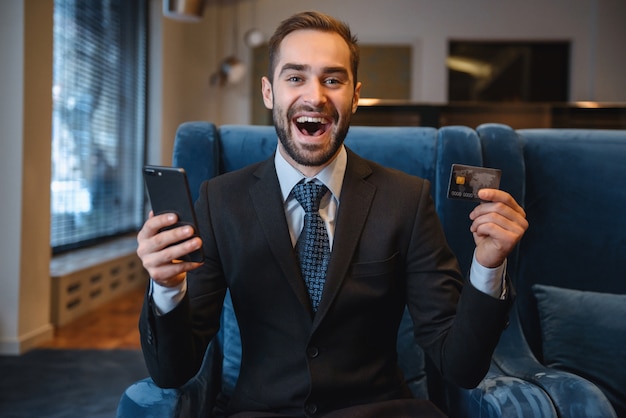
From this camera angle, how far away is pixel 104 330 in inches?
137

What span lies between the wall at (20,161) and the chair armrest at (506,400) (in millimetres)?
2466

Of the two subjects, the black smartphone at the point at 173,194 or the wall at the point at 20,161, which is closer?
the black smartphone at the point at 173,194

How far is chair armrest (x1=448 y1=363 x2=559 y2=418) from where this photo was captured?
3.73 feet

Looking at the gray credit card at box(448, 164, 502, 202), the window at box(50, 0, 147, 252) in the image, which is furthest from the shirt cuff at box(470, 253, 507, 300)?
the window at box(50, 0, 147, 252)

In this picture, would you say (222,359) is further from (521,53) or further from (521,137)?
(521,53)

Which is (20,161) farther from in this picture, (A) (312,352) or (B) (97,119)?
(A) (312,352)

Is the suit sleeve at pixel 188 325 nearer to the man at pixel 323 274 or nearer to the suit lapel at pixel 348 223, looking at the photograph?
the man at pixel 323 274

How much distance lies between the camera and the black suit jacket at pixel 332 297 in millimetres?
1197

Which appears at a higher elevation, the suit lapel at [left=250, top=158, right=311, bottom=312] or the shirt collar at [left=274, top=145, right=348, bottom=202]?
the shirt collar at [left=274, top=145, right=348, bottom=202]

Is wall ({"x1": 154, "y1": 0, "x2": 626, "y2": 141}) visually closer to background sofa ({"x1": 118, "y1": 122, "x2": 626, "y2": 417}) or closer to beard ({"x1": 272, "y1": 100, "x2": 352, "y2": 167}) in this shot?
background sofa ({"x1": 118, "y1": 122, "x2": 626, "y2": 417})

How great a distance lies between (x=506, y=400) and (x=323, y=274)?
42 centimetres

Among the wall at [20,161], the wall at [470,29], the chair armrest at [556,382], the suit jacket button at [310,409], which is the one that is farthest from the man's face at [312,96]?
the wall at [470,29]

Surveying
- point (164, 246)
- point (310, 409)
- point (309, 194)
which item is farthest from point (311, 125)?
point (310, 409)

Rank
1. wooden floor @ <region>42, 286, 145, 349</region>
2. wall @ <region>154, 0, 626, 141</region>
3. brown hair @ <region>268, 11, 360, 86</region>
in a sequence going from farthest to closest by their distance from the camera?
1. wall @ <region>154, 0, 626, 141</region>
2. wooden floor @ <region>42, 286, 145, 349</region>
3. brown hair @ <region>268, 11, 360, 86</region>
